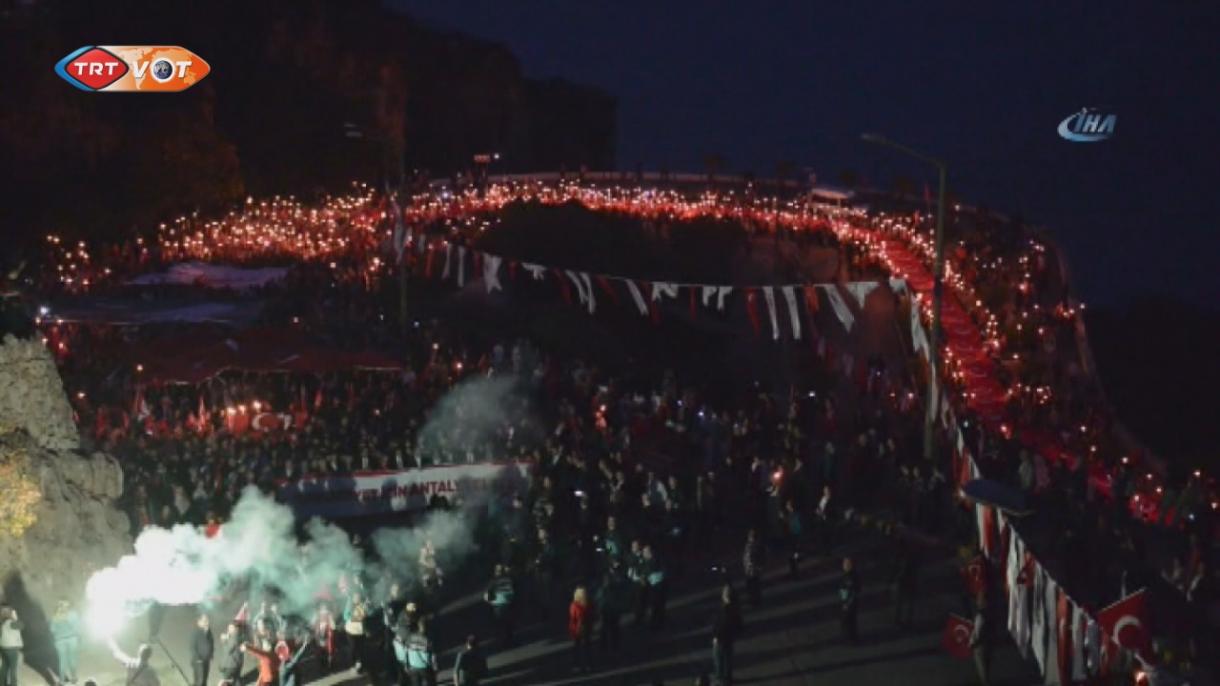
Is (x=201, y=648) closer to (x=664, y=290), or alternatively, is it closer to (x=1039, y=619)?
(x=1039, y=619)

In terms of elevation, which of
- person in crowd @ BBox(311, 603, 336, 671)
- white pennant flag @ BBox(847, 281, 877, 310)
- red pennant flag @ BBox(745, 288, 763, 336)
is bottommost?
person in crowd @ BBox(311, 603, 336, 671)

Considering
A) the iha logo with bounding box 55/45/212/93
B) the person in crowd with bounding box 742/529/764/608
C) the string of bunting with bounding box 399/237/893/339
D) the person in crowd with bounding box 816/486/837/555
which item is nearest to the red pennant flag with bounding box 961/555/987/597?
→ the person in crowd with bounding box 742/529/764/608

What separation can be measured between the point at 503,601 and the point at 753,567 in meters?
3.31

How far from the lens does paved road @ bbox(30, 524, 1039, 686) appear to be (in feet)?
55.8

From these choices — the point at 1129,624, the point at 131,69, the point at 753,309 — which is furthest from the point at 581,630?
the point at 131,69

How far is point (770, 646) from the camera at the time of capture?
17.9 m

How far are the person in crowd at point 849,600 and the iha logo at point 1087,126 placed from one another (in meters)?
23.9

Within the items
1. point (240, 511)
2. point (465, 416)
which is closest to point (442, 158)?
point (465, 416)

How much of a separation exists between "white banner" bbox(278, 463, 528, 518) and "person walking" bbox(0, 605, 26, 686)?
6196 millimetres

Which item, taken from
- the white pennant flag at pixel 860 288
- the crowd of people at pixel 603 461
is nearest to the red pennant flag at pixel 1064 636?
the crowd of people at pixel 603 461

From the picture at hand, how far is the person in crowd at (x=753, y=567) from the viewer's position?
Answer: 734 inches

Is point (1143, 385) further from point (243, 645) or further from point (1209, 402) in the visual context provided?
point (243, 645)

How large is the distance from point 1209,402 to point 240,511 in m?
45.5

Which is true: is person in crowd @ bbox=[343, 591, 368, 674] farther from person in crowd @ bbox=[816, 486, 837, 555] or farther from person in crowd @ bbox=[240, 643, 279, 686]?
person in crowd @ bbox=[816, 486, 837, 555]
